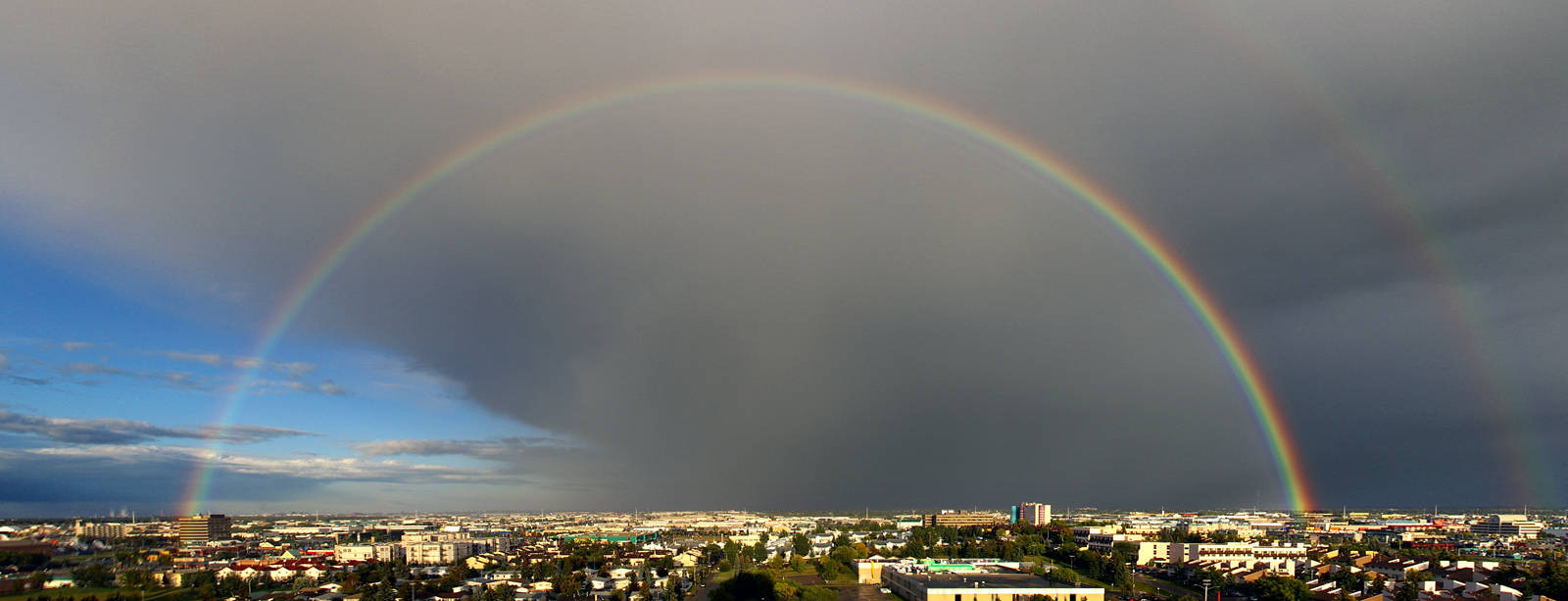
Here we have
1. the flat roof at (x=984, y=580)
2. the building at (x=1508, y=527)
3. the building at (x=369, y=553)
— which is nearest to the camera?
the flat roof at (x=984, y=580)

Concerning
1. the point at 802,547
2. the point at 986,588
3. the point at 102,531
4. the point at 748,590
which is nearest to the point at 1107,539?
the point at 802,547

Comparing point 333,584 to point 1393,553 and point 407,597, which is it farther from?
point 1393,553

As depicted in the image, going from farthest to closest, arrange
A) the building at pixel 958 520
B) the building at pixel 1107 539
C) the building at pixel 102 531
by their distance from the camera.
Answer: the building at pixel 958 520 < the building at pixel 102 531 < the building at pixel 1107 539

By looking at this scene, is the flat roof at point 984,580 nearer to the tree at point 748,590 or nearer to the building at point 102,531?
the tree at point 748,590

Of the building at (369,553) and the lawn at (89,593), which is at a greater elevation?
the lawn at (89,593)

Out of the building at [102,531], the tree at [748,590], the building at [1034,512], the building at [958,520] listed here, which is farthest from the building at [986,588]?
the building at [102,531]

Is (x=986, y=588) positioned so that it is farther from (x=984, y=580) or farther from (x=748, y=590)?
(x=748, y=590)

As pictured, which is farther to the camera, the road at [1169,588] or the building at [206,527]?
the building at [206,527]
